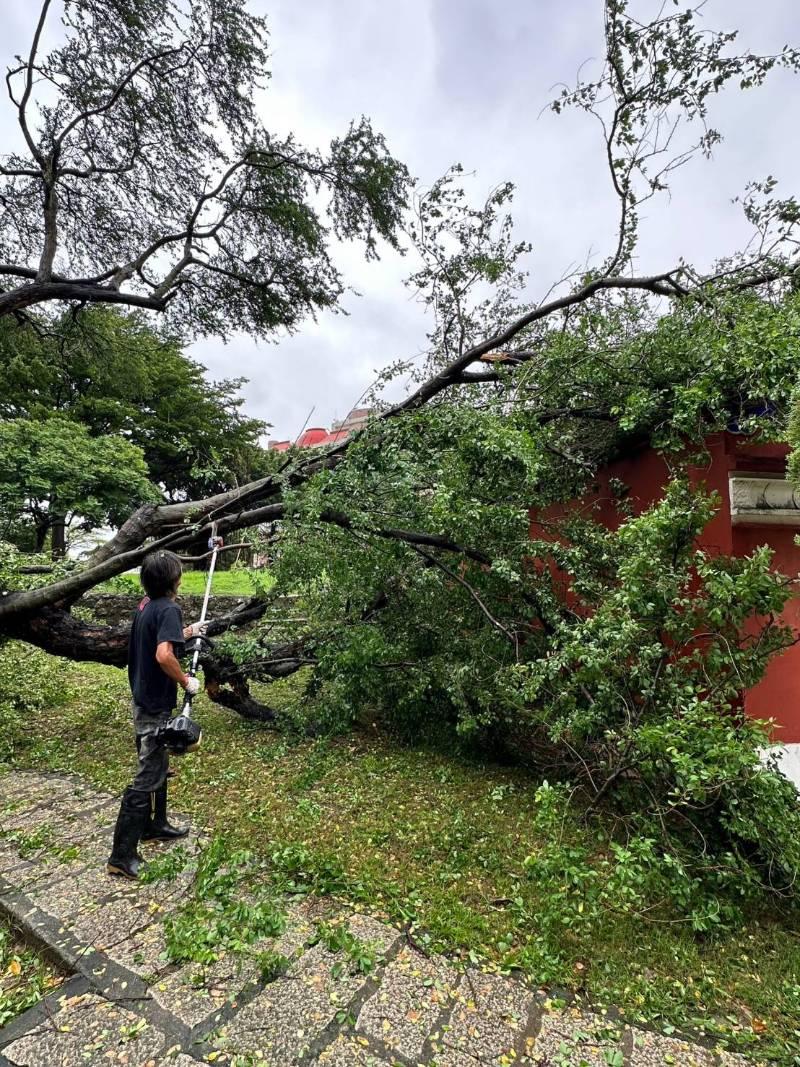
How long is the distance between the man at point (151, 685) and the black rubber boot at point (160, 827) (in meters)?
0.10

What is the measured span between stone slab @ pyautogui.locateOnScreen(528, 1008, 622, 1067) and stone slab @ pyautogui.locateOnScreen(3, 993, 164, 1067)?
4.03ft

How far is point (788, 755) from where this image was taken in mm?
3266

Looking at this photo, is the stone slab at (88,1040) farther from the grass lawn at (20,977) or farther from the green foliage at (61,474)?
the green foliage at (61,474)

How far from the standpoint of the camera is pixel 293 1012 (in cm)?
176

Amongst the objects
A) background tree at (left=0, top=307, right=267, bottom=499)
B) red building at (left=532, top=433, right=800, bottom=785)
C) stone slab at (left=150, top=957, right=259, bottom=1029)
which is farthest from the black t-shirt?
background tree at (left=0, top=307, right=267, bottom=499)

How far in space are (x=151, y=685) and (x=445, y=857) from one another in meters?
1.81

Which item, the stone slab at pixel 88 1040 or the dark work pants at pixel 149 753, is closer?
the stone slab at pixel 88 1040

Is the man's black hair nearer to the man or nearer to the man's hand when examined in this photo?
the man

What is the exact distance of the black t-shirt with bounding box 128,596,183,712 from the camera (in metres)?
2.70

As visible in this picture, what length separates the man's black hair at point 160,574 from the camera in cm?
272

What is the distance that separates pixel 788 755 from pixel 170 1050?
3.58 metres

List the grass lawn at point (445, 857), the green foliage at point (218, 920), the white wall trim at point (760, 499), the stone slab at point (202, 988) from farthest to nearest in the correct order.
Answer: the white wall trim at point (760, 499), the green foliage at point (218, 920), the grass lawn at point (445, 857), the stone slab at point (202, 988)

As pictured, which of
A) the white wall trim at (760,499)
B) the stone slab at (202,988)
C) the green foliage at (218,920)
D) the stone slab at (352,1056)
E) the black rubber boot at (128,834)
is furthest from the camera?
the white wall trim at (760,499)

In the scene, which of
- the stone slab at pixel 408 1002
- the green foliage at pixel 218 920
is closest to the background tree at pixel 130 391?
the green foliage at pixel 218 920
